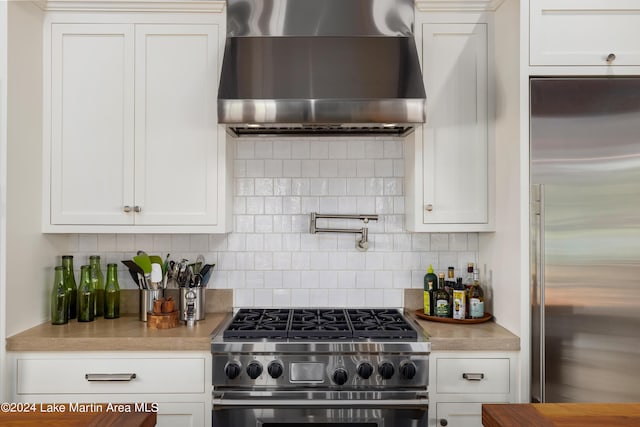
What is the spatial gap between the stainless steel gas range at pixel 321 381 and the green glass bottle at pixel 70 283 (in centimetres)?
90

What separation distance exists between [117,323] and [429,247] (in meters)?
1.70

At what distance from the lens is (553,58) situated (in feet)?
7.65

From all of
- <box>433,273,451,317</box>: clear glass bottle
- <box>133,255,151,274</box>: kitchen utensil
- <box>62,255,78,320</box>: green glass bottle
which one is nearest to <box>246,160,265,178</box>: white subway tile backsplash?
<box>133,255,151,274</box>: kitchen utensil

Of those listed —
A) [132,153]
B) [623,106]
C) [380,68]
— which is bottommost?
[132,153]

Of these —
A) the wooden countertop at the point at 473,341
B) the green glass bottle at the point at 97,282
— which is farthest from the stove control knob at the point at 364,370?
the green glass bottle at the point at 97,282

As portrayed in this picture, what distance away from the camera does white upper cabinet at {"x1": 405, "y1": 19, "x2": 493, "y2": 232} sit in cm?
263

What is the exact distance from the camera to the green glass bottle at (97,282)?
9.14 ft

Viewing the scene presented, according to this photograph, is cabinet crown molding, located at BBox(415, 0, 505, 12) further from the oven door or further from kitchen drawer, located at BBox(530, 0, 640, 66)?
the oven door

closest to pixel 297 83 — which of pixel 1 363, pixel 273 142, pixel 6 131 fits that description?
pixel 273 142

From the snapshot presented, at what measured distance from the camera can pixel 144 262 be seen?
273 cm

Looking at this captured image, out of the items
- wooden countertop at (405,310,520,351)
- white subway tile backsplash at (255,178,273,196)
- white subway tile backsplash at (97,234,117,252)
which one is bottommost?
wooden countertop at (405,310,520,351)

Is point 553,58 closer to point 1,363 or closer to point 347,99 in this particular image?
point 347,99

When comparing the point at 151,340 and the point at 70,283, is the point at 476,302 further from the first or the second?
the point at 70,283

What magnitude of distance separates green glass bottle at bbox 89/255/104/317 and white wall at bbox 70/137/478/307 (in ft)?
1.30
